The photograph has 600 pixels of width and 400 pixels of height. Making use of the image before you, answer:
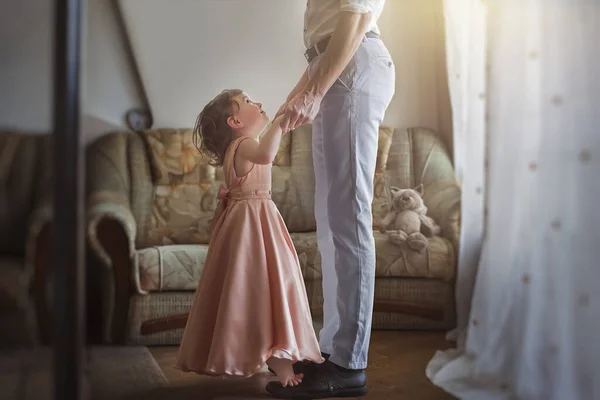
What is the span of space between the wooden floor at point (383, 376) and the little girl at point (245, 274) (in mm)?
17

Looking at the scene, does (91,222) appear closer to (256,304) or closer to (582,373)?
(256,304)

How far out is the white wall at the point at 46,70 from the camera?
0.93 meters

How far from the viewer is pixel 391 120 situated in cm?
94

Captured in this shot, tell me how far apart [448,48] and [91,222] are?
628 millimetres

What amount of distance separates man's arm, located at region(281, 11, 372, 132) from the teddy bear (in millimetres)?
190

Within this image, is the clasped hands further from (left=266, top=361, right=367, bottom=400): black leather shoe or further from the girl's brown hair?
(left=266, top=361, right=367, bottom=400): black leather shoe

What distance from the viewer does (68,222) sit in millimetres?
875

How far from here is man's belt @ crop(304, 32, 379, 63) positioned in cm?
93

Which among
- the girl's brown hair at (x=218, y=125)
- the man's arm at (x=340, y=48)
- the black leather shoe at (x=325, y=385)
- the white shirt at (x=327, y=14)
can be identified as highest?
the white shirt at (x=327, y=14)

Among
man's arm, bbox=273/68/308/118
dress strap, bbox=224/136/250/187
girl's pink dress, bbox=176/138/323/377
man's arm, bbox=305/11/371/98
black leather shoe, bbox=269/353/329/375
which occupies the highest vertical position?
man's arm, bbox=305/11/371/98

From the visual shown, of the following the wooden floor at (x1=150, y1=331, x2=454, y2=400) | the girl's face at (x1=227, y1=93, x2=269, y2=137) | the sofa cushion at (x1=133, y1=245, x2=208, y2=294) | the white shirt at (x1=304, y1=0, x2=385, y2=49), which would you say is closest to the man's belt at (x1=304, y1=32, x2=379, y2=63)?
the white shirt at (x1=304, y1=0, x2=385, y2=49)

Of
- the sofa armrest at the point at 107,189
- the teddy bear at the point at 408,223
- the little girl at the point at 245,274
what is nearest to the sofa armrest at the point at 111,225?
the sofa armrest at the point at 107,189

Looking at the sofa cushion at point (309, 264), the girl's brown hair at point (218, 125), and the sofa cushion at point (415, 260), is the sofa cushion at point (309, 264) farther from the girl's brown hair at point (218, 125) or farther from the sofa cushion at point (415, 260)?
the girl's brown hair at point (218, 125)

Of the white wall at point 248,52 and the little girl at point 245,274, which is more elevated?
the white wall at point 248,52
